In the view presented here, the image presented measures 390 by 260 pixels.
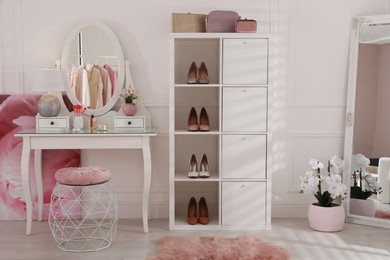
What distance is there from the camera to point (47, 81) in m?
4.22

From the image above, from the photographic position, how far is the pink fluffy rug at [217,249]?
3.59 metres

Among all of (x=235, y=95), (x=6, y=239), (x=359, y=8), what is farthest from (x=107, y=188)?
(x=359, y=8)

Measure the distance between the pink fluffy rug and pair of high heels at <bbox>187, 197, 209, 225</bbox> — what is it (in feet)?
1.24

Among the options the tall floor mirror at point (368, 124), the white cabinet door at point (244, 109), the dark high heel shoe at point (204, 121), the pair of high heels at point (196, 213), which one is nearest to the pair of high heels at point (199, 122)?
the dark high heel shoe at point (204, 121)

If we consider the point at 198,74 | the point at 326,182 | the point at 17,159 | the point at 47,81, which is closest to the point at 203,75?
the point at 198,74

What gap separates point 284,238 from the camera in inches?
163

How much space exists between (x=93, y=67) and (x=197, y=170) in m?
1.26

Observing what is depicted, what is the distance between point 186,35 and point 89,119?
1.13 meters

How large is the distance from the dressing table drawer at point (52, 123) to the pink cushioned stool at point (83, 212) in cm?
47

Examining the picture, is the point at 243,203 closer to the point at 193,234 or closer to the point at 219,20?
the point at 193,234

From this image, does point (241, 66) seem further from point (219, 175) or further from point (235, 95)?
point (219, 175)

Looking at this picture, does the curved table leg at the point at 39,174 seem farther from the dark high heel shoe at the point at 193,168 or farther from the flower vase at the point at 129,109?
the dark high heel shoe at the point at 193,168

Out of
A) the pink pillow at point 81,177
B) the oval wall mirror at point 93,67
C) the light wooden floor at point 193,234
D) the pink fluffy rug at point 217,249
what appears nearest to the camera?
the pink fluffy rug at point 217,249

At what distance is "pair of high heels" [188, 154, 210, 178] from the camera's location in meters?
4.38
